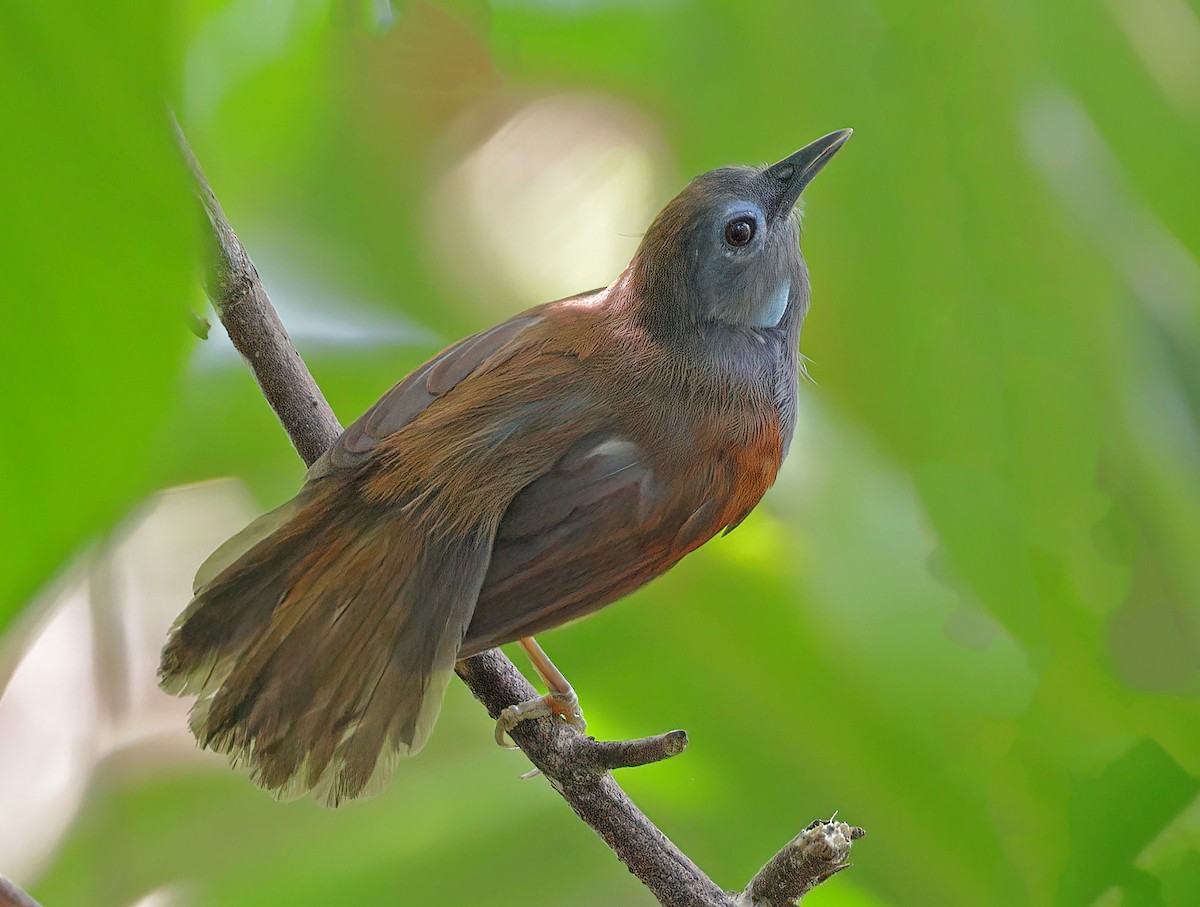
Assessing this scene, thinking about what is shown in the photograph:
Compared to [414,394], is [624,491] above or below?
below

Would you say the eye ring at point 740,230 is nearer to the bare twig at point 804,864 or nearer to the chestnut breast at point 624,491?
the chestnut breast at point 624,491

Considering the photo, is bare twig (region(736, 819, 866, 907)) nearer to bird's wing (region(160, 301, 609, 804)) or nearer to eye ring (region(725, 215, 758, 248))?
bird's wing (region(160, 301, 609, 804))

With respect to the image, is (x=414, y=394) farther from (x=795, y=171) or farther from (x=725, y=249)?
(x=795, y=171)

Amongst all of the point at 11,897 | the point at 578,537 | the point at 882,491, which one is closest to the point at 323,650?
the point at 578,537

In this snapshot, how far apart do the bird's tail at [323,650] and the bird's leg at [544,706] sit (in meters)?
0.17

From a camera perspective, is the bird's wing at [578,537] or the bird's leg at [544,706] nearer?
the bird's wing at [578,537]

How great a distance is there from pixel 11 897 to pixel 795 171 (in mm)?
1228

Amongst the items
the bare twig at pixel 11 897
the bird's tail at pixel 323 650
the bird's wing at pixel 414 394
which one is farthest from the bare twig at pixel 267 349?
the bare twig at pixel 11 897

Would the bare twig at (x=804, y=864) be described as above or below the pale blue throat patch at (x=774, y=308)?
below

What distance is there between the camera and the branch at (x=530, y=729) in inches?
53.0

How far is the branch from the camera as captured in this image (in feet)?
4.42

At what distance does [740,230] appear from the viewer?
1474 millimetres

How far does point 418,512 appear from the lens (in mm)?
1235

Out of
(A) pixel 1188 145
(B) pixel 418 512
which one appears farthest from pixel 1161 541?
(B) pixel 418 512
